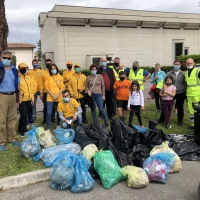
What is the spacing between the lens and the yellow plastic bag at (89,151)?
394 cm

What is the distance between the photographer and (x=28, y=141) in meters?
4.36

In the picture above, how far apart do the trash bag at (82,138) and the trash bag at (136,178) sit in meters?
1.02

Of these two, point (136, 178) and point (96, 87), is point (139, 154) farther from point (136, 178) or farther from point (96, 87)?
point (96, 87)

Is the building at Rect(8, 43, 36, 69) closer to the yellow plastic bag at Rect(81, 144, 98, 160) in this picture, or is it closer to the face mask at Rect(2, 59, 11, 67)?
the face mask at Rect(2, 59, 11, 67)

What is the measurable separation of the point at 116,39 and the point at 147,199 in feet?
59.1

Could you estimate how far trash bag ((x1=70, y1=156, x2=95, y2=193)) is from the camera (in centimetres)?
344

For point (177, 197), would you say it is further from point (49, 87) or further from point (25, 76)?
point (25, 76)

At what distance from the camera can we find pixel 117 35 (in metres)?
20.0

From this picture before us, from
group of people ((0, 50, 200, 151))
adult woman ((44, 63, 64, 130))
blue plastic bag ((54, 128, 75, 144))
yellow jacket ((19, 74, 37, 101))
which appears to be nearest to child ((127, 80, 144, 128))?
group of people ((0, 50, 200, 151))

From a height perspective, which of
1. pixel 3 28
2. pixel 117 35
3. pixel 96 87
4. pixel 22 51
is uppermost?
pixel 22 51

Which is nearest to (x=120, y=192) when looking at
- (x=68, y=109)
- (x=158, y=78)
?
(x=68, y=109)

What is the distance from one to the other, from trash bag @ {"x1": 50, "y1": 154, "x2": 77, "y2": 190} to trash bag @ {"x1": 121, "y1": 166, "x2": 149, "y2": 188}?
0.83 meters

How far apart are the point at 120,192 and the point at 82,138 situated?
1.42 m

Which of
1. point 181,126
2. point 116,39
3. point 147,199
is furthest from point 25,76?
point 116,39
